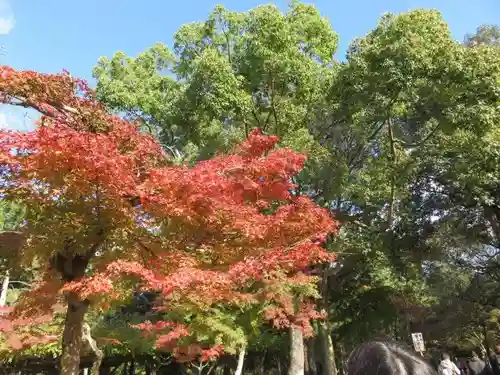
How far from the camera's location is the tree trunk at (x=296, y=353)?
1316cm

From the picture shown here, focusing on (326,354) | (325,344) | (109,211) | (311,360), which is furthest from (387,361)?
(311,360)

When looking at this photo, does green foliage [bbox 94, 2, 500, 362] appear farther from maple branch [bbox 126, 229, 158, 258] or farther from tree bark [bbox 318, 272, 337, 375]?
maple branch [bbox 126, 229, 158, 258]

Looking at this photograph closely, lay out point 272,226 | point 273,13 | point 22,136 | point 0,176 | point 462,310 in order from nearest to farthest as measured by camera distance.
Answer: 1. point 22,136
2. point 0,176
3. point 272,226
4. point 273,13
5. point 462,310

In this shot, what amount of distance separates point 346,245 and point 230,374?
13.4m

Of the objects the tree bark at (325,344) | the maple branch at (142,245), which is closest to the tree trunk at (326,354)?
the tree bark at (325,344)

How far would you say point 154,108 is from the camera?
16750mm

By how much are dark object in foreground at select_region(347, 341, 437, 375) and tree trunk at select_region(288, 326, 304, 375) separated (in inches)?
425

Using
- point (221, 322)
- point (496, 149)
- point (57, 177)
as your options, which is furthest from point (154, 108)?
point (496, 149)

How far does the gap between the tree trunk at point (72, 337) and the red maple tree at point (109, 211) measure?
16 mm

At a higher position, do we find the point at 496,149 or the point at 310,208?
the point at 496,149

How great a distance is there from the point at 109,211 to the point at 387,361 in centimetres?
554

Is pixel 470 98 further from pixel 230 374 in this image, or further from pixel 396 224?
pixel 230 374

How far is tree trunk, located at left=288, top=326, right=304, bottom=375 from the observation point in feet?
43.2

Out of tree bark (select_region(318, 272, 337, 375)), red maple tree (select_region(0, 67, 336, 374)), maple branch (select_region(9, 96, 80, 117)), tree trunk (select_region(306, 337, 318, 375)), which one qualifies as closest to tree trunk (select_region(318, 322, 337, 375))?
tree bark (select_region(318, 272, 337, 375))
